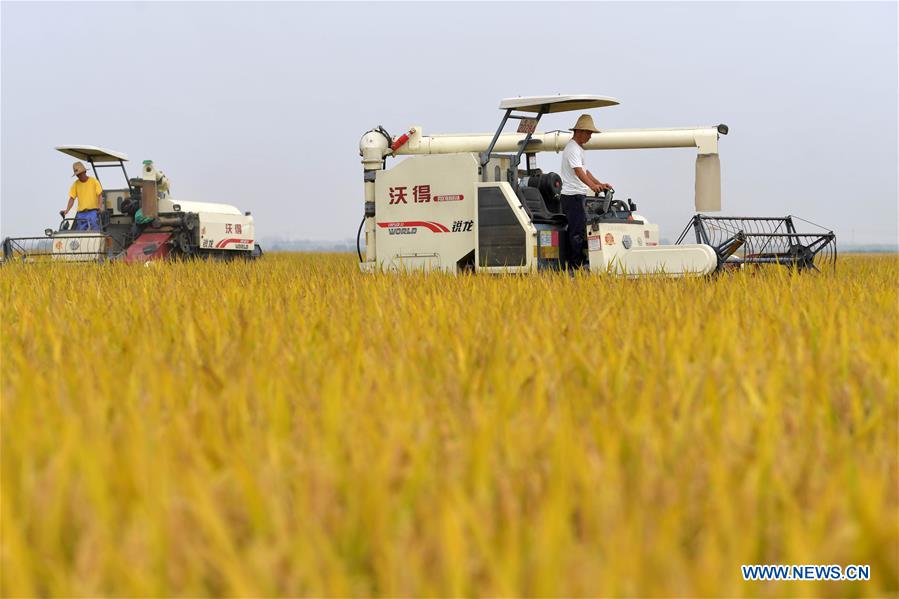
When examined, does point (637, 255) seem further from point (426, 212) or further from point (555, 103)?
point (426, 212)

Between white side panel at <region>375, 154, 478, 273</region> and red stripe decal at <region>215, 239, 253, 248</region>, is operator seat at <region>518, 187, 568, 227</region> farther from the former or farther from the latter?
red stripe decal at <region>215, 239, 253, 248</region>

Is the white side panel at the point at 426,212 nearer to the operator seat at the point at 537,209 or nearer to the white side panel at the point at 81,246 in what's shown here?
the operator seat at the point at 537,209

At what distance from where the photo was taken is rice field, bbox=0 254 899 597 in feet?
4.36

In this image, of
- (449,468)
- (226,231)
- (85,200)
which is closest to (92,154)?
(85,200)

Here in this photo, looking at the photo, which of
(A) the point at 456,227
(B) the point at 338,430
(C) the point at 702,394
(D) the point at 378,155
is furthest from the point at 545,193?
(B) the point at 338,430

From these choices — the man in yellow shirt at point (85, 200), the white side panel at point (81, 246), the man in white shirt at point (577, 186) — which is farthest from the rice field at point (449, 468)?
the man in yellow shirt at point (85, 200)

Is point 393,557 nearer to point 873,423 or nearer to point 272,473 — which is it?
point 272,473

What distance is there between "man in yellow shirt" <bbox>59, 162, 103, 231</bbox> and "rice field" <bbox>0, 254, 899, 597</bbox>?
1219cm

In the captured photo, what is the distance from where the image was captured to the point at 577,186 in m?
8.55

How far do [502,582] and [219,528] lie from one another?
47 cm

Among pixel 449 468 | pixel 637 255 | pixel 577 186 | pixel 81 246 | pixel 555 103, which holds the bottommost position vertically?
pixel 449 468

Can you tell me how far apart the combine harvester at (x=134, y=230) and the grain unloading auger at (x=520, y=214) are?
6.17 meters

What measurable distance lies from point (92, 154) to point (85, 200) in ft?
3.03

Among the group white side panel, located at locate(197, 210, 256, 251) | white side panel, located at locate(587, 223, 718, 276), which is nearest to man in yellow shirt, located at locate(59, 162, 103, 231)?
white side panel, located at locate(197, 210, 256, 251)
